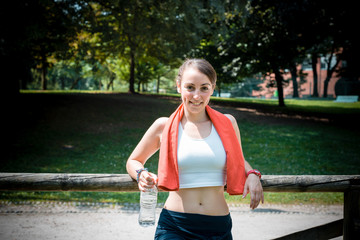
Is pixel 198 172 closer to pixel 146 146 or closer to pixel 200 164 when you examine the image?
pixel 200 164

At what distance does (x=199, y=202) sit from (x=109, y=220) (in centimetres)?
414

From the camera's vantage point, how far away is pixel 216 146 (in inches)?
90.2

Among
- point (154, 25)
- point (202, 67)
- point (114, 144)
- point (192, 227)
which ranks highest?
point (154, 25)

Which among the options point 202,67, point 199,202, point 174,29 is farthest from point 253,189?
point 174,29

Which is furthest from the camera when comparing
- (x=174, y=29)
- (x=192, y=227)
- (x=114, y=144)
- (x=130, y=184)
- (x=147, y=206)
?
(x=174, y=29)

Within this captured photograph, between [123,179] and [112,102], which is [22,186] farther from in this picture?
[112,102]

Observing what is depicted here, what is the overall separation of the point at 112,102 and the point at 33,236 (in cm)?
1483

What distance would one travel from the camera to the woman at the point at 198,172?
2211mm

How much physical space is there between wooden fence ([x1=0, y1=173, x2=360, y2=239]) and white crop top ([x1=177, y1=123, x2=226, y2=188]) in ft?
2.09

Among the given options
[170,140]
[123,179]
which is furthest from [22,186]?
[170,140]

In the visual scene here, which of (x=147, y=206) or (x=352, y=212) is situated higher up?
(x=147, y=206)

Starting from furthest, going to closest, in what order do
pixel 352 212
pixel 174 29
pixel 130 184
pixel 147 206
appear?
pixel 174 29
pixel 352 212
pixel 130 184
pixel 147 206

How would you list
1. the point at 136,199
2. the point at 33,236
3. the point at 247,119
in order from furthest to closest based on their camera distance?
the point at 247,119 < the point at 136,199 < the point at 33,236

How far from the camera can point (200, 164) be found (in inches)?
88.0
